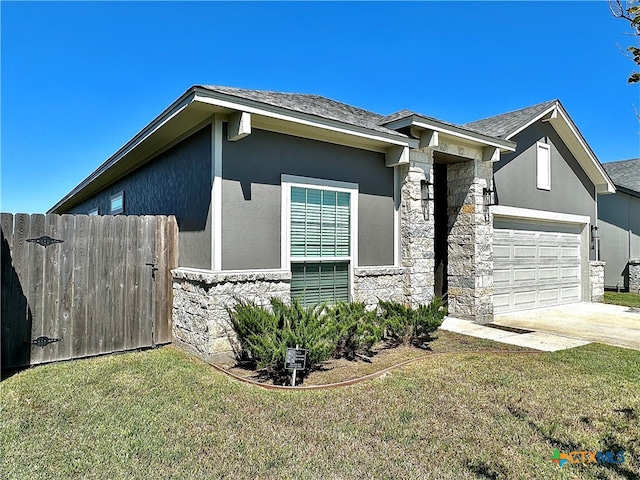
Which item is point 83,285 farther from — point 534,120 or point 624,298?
point 624,298

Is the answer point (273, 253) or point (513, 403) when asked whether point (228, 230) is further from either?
point (513, 403)

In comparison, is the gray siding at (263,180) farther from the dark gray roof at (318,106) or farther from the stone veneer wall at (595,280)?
the stone veneer wall at (595,280)

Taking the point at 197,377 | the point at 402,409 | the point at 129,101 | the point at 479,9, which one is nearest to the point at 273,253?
the point at 197,377

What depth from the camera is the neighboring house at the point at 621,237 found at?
14.8 metres

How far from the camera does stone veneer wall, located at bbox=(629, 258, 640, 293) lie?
1459 cm

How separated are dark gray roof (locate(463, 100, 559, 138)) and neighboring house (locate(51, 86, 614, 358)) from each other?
6 cm

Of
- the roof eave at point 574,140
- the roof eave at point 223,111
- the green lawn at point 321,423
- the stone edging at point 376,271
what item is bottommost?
the green lawn at point 321,423


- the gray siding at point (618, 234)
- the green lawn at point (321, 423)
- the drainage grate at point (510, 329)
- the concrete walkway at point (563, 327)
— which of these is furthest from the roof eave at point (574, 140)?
the green lawn at point (321, 423)

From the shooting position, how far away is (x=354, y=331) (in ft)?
18.6

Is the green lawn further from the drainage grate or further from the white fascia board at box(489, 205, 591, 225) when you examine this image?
the white fascia board at box(489, 205, 591, 225)

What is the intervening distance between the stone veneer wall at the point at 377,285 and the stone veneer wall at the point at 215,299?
1.48m

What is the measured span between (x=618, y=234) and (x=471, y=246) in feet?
34.1

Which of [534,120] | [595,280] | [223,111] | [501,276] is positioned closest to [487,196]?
[501,276]

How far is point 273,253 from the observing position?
6105 mm
